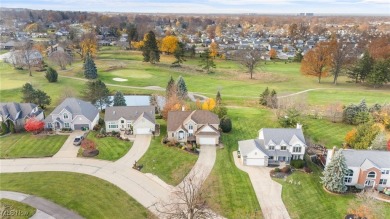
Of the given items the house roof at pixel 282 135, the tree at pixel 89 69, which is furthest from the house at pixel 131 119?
the tree at pixel 89 69

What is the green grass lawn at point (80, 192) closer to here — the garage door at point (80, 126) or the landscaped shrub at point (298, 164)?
the garage door at point (80, 126)

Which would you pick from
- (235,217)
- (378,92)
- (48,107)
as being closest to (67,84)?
(48,107)

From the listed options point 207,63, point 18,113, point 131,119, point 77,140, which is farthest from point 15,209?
point 207,63

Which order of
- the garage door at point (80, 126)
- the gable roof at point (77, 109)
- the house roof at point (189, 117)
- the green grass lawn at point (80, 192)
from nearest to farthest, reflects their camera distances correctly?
the green grass lawn at point (80, 192), the house roof at point (189, 117), the gable roof at point (77, 109), the garage door at point (80, 126)

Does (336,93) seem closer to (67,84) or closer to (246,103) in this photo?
(246,103)

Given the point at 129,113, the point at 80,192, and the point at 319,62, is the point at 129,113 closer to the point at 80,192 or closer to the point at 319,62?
the point at 80,192
